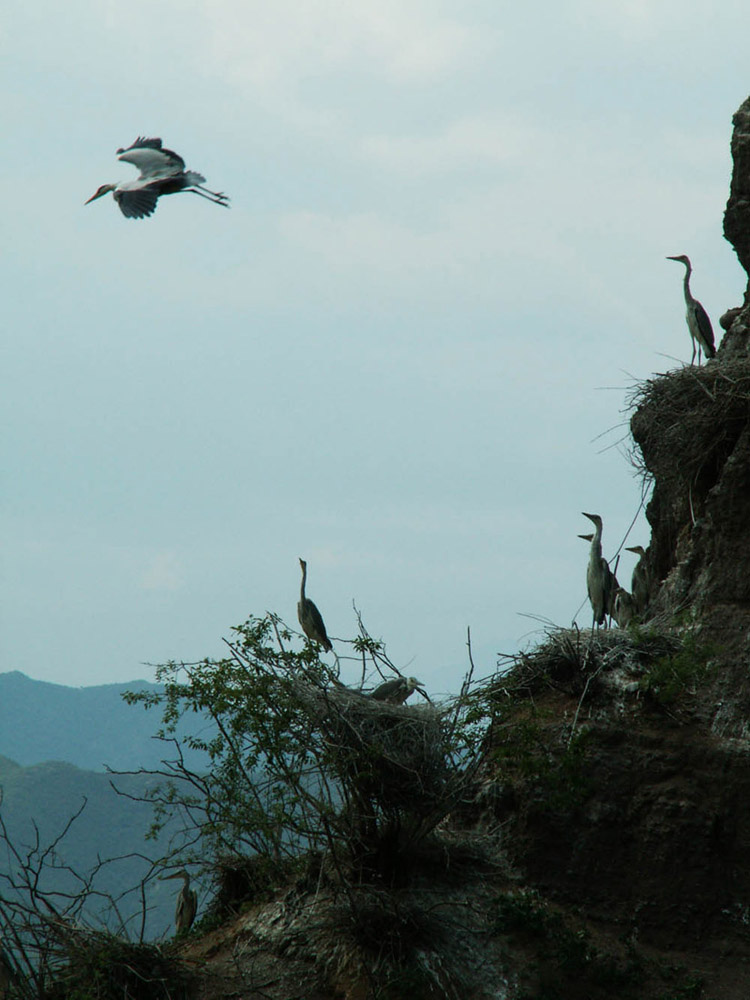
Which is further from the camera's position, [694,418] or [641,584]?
[641,584]

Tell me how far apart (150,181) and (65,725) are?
114m

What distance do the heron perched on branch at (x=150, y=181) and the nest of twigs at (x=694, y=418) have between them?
5170mm

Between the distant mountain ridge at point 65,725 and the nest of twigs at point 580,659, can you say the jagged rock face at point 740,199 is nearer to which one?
the nest of twigs at point 580,659

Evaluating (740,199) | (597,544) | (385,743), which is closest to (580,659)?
(385,743)

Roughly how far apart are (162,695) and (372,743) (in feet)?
6.17

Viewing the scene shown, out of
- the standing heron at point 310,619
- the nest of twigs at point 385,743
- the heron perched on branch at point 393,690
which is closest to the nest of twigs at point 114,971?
the nest of twigs at point 385,743

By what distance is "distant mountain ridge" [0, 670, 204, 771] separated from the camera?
11269 centimetres

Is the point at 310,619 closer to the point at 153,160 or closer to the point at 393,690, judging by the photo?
the point at 393,690

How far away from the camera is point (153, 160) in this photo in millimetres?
11891

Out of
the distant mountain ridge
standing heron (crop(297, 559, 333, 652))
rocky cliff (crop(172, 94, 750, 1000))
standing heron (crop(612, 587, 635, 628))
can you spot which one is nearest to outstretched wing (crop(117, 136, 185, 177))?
standing heron (crop(297, 559, 333, 652))

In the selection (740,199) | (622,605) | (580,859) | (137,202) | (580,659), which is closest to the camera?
(580,859)

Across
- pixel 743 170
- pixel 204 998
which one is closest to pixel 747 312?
pixel 743 170

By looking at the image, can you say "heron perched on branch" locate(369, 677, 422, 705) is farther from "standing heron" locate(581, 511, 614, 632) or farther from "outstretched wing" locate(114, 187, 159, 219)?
"outstretched wing" locate(114, 187, 159, 219)

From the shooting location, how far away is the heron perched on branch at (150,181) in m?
10.9
